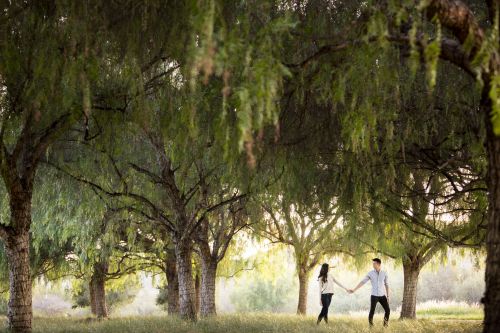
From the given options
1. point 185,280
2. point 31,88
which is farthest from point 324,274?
point 31,88

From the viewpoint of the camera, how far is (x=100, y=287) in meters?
20.7

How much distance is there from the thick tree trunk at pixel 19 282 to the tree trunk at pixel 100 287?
37.3 feet

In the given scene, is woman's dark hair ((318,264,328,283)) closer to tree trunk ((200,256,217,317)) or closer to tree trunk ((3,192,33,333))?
tree trunk ((200,256,217,317))

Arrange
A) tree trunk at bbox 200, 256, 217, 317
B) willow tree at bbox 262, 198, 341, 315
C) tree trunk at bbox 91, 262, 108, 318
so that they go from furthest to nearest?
tree trunk at bbox 91, 262, 108, 318
willow tree at bbox 262, 198, 341, 315
tree trunk at bbox 200, 256, 217, 317

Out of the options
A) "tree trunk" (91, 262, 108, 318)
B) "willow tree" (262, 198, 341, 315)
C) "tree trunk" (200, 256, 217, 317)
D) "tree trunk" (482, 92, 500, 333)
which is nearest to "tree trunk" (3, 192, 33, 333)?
"tree trunk" (482, 92, 500, 333)

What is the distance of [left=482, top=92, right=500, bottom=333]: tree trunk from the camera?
169 inches

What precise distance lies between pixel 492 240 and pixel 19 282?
700 cm

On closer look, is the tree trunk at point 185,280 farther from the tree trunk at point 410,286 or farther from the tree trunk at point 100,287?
the tree trunk at point 100,287

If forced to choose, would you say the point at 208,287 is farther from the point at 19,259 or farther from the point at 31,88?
the point at 31,88

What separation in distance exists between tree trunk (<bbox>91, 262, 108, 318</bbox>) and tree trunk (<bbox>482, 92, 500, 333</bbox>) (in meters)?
17.2

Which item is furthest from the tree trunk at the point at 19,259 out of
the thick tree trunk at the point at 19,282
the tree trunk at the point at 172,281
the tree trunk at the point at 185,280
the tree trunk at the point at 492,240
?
the tree trunk at the point at 172,281

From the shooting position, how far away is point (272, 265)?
70.6 feet

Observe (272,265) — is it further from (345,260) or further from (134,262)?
(134,262)

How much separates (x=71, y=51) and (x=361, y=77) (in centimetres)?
276
